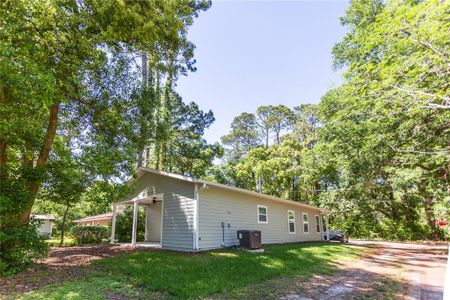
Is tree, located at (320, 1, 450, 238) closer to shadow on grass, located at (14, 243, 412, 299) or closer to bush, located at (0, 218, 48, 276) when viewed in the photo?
shadow on grass, located at (14, 243, 412, 299)

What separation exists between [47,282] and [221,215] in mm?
6581

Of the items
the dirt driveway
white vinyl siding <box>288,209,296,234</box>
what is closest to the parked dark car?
white vinyl siding <box>288,209,296,234</box>

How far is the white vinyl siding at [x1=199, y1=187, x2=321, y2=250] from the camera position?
10414mm

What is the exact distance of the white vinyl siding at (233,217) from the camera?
10414 mm

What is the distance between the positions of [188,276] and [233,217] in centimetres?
568

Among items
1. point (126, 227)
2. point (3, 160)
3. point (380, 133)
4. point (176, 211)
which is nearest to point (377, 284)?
point (176, 211)

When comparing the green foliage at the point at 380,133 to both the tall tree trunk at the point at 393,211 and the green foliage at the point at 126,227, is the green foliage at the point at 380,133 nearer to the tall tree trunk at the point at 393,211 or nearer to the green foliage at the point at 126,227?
the tall tree trunk at the point at 393,211

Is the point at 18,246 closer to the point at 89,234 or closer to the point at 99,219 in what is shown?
the point at 89,234

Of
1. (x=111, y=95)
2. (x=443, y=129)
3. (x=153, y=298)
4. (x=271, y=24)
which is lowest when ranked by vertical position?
(x=153, y=298)

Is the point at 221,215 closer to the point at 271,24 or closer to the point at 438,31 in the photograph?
the point at 271,24

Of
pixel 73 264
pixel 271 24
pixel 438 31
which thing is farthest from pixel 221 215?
pixel 438 31

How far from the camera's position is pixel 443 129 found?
989 cm

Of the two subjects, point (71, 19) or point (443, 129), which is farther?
point (443, 129)

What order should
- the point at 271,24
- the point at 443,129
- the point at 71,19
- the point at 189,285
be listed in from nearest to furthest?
1. the point at 189,285
2. the point at 71,19
3. the point at 443,129
4. the point at 271,24
